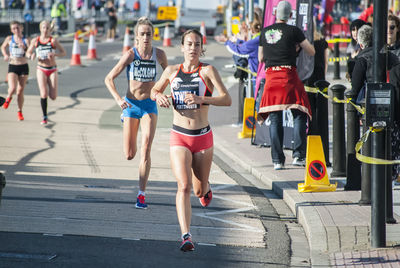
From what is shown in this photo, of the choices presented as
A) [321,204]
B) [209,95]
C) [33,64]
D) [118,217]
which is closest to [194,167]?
[209,95]

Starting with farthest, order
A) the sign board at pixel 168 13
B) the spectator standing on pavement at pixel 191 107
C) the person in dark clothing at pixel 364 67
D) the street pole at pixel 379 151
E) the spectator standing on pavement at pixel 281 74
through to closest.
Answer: the sign board at pixel 168 13
the spectator standing on pavement at pixel 281 74
the person in dark clothing at pixel 364 67
the spectator standing on pavement at pixel 191 107
the street pole at pixel 379 151

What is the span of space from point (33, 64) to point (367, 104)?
24.0 m

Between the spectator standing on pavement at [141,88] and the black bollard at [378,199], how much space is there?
274 centimetres

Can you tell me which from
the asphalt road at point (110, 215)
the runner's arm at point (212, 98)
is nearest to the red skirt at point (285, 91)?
the asphalt road at point (110, 215)

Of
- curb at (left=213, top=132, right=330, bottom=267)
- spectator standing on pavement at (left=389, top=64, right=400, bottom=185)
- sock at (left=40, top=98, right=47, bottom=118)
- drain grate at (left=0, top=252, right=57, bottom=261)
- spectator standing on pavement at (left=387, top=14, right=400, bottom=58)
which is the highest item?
spectator standing on pavement at (left=387, top=14, right=400, bottom=58)

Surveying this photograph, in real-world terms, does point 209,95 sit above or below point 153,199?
above

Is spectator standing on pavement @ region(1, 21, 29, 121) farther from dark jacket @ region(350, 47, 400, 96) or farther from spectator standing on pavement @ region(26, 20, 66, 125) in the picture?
dark jacket @ region(350, 47, 400, 96)

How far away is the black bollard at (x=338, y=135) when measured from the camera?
10812 mm

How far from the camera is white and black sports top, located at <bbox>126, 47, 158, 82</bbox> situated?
9828 millimetres

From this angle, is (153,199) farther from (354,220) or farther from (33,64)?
(33,64)

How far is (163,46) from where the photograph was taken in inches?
1532

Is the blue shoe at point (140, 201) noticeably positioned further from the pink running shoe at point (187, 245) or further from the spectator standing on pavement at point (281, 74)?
the spectator standing on pavement at point (281, 74)

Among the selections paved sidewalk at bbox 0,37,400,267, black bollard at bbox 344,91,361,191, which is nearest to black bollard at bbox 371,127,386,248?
paved sidewalk at bbox 0,37,400,267

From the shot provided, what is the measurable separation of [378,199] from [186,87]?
1.86m
